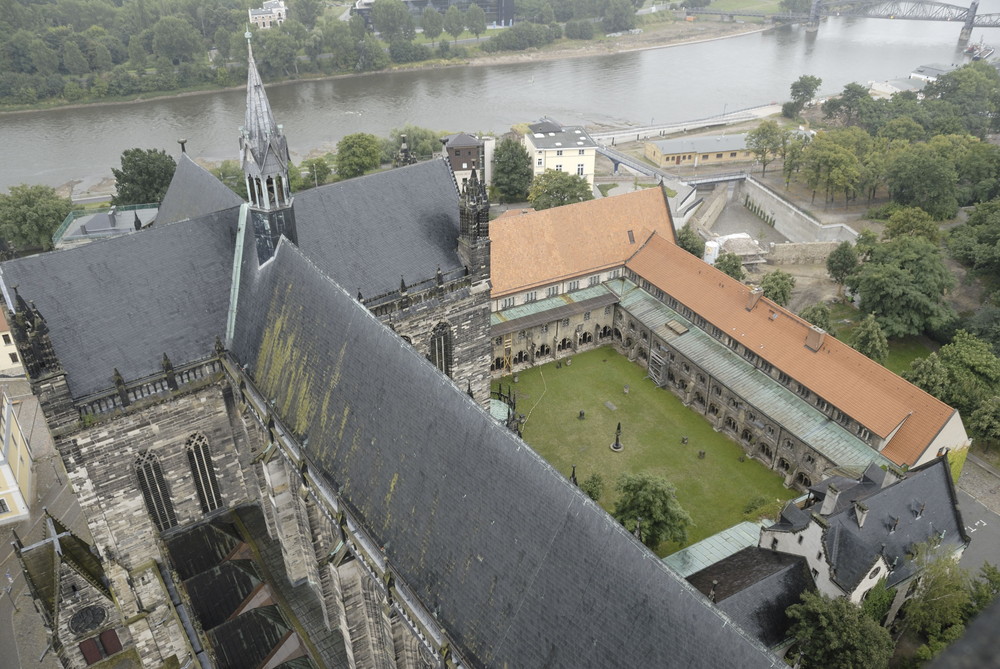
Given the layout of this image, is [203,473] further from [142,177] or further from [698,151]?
[698,151]

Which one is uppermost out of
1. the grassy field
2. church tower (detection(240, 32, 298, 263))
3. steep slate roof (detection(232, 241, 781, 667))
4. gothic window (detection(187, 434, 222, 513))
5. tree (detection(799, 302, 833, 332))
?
church tower (detection(240, 32, 298, 263))

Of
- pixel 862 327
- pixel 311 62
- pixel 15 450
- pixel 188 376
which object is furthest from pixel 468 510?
pixel 311 62

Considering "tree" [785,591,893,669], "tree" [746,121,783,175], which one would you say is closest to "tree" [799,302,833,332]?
"tree" [785,591,893,669]

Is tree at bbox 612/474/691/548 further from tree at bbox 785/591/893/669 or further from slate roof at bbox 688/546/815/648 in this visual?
tree at bbox 785/591/893/669

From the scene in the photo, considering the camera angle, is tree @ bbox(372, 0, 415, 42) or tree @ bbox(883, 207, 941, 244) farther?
tree @ bbox(372, 0, 415, 42)

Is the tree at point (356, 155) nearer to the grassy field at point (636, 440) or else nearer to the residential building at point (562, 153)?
the residential building at point (562, 153)

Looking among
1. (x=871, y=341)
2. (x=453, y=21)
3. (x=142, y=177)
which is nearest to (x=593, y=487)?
(x=871, y=341)
